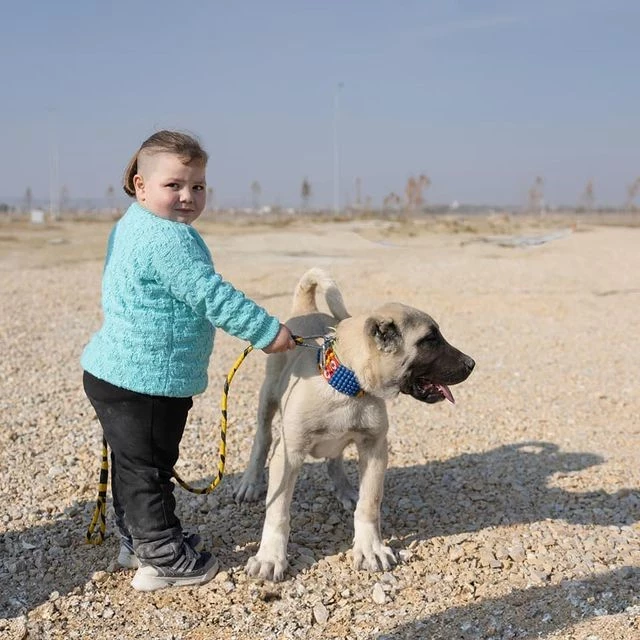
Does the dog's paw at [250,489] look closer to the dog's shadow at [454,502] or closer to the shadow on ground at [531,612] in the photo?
the dog's shadow at [454,502]

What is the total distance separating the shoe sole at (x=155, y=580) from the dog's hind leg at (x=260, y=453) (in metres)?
1.01

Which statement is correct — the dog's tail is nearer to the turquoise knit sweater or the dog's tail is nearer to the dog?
the dog

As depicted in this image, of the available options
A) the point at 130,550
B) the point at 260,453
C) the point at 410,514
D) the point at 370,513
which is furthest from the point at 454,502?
the point at 130,550

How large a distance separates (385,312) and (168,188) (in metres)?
1.17

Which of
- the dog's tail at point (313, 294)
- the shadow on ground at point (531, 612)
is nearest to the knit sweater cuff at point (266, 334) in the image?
the dog's tail at point (313, 294)

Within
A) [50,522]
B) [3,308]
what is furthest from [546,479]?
[3,308]

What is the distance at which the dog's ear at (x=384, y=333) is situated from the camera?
144 inches

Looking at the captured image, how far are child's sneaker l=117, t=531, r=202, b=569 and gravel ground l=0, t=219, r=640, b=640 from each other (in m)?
0.07

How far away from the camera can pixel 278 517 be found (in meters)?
3.97

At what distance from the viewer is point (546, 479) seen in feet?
17.5

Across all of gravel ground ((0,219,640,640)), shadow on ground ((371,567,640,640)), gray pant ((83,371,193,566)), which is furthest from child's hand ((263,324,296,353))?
shadow on ground ((371,567,640,640))

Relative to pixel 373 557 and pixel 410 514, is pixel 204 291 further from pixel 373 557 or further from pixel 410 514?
pixel 410 514

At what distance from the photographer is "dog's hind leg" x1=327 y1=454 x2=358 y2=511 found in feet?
15.7

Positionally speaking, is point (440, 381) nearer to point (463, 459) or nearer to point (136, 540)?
point (136, 540)
